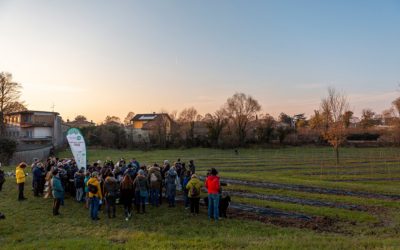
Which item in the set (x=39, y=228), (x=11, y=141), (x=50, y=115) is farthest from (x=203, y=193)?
(x=50, y=115)

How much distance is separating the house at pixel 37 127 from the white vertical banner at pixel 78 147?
1487 inches

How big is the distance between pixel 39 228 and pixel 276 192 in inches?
392

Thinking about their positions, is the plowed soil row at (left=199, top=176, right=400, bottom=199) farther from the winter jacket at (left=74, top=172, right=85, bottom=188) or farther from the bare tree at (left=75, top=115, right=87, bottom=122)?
the bare tree at (left=75, top=115, right=87, bottom=122)

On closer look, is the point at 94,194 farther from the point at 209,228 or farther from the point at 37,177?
the point at 37,177

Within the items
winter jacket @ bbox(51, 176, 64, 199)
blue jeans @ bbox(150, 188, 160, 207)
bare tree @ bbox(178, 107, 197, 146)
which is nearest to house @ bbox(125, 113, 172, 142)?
bare tree @ bbox(178, 107, 197, 146)

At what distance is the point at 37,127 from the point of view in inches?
1779

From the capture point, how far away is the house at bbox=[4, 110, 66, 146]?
146 ft

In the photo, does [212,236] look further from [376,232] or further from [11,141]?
[11,141]

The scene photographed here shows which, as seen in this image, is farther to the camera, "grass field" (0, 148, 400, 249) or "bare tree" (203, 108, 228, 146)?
"bare tree" (203, 108, 228, 146)

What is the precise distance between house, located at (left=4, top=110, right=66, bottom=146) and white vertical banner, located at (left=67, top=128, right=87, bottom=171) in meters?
37.8

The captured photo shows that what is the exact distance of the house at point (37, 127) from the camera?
146 feet

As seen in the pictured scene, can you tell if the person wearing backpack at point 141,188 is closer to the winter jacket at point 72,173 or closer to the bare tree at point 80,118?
the winter jacket at point 72,173

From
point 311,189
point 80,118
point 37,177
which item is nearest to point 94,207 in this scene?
point 37,177

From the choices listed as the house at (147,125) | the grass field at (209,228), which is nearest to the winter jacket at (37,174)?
the grass field at (209,228)
